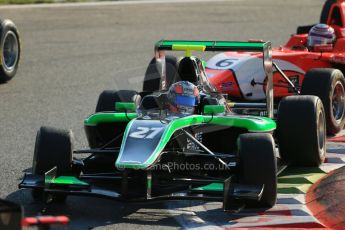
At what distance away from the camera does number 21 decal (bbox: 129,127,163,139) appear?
8.20 m

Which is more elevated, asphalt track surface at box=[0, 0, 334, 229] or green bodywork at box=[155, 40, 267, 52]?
green bodywork at box=[155, 40, 267, 52]

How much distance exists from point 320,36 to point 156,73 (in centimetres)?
326

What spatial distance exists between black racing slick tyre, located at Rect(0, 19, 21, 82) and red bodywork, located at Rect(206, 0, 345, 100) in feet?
12.0

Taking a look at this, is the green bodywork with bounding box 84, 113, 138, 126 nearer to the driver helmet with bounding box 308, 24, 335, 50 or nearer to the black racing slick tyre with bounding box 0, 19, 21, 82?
the driver helmet with bounding box 308, 24, 335, 50

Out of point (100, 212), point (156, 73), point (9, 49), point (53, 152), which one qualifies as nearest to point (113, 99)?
point (156, 73)

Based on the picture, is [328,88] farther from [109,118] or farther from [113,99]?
[109,118]

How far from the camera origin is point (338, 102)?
11.3 meters

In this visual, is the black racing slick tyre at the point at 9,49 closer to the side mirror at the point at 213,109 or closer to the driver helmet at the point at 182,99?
the driver helmet at the point at 182,99

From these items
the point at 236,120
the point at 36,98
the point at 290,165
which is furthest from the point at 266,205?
the point at 36,98

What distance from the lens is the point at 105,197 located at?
312 inches

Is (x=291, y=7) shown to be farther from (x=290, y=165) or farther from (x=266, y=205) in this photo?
(x=266, y=205)

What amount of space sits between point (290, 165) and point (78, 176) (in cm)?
248

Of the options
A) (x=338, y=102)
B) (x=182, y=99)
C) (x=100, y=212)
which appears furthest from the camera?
(x=338, y=102)

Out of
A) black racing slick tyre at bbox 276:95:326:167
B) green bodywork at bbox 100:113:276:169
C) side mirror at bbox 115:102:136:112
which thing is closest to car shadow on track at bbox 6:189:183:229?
green bodywork at bbox 100:113:276:169
